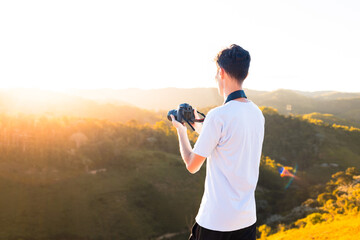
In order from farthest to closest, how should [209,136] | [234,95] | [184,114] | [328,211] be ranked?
[328,211], [184,114], [234,95], [209,136]

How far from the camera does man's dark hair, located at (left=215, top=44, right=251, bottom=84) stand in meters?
2.15

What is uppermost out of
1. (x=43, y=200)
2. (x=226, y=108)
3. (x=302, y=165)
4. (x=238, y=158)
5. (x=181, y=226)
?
(x=226, y=108)

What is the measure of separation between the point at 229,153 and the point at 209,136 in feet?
0.74

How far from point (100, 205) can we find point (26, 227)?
33.3ft

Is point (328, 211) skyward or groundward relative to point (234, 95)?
groundward

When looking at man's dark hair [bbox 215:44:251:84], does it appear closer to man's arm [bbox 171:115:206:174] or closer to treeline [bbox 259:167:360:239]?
man's arm [bbox 171:115:206:174]

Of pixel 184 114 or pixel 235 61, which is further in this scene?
pixel 184 114

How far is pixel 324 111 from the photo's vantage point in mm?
162375

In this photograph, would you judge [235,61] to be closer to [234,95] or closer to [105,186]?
[234,95]

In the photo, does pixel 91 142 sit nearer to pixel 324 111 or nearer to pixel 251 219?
pixel 251 219

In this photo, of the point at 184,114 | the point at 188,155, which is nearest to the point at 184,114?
the point at 184,114

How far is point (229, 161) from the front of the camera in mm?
2154

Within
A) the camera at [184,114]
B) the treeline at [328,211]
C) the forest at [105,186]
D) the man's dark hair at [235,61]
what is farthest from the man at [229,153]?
the forest at [105,186]

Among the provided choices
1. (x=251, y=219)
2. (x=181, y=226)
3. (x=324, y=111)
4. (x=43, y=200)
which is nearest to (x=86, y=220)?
(x=43, y=200)
